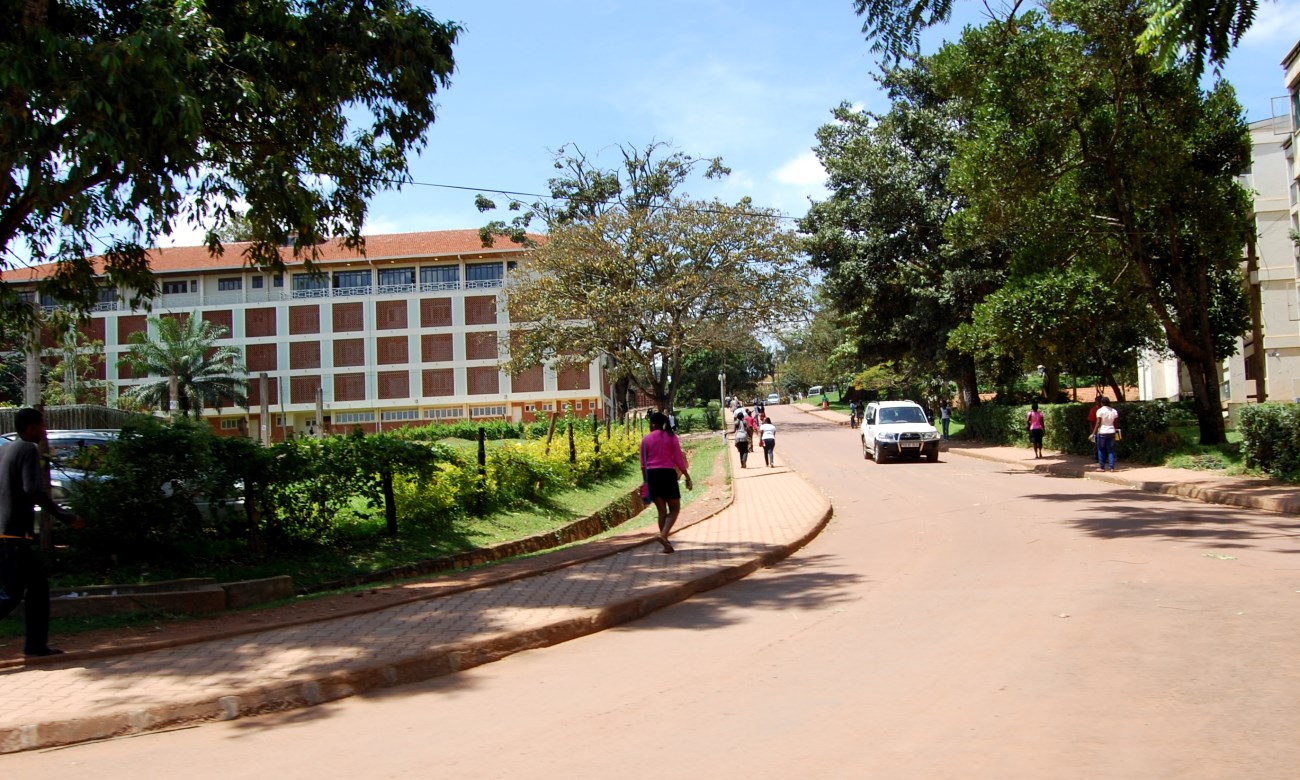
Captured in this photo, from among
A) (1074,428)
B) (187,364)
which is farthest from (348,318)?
(1074,428)

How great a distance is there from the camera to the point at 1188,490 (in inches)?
646

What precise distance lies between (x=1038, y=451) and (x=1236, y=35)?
1741 centimetres

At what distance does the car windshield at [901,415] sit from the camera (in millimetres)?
28641

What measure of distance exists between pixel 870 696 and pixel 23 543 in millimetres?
5851

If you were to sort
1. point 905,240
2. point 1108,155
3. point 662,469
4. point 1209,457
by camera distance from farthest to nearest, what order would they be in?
point 905,240 < point 1108,155 < point 1209,457 < point 662,469

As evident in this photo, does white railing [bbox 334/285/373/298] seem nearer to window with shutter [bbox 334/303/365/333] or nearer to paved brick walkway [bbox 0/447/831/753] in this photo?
window with shutter [bbox 334/303/365/333]

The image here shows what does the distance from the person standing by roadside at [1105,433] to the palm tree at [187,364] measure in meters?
52.3

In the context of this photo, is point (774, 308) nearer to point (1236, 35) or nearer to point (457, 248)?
point (457, 248)

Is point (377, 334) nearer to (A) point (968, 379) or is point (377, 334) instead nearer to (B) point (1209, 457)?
(A) point (968, 379)

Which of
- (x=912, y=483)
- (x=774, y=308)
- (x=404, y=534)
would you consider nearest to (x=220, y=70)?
(x=404, y=534)

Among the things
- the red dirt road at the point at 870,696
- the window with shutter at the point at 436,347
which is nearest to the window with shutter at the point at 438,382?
the window with shutter at the point at 436,347

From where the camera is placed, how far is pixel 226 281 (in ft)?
209

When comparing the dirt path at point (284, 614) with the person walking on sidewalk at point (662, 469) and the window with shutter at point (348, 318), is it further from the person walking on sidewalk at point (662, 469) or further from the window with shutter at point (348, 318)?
the window with shutter at point (348, 318)

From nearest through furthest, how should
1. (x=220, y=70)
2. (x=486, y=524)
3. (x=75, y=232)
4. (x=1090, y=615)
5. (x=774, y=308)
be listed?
(x=1090, y=615) → (x=220, y=70) → (x=75, y=232) → (x=486, y=524) → (x=774, y=308)
